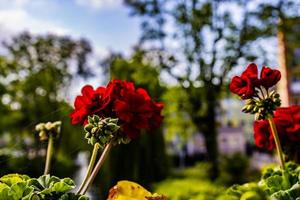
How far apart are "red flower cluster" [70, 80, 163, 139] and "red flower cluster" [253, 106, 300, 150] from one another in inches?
13.3

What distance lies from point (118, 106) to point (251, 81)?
0.88ft

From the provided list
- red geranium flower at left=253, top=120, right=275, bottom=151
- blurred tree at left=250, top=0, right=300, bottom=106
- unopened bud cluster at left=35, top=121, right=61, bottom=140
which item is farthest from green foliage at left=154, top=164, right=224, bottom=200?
blurred tree at left=250, top=0, right=300, bottom=106

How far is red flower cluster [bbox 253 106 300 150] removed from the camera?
3.80ft

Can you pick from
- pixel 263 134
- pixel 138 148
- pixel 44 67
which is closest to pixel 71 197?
pixel 263 134

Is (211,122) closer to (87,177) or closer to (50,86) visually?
(50,86)

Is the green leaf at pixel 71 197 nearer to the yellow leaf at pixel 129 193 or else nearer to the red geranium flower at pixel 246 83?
the yellow leaf at pixel 129 193

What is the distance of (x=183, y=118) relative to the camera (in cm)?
1031

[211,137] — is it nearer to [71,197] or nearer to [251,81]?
[251,81]

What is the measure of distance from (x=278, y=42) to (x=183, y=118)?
258 centimetres

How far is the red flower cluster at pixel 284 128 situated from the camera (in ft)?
3.80

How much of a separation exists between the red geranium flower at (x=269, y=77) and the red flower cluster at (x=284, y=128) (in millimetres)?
231

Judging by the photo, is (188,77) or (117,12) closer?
(188,77)

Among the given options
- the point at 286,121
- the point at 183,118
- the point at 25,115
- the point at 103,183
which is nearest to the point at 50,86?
the point at 25,115

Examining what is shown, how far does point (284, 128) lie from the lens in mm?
1169
